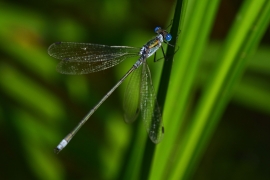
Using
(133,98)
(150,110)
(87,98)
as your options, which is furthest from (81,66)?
(150,110)

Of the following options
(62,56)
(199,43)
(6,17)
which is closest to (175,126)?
(199,43)

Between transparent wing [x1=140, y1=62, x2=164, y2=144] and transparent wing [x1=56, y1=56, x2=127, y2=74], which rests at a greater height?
transparent wing [x1=140, y1=62, x2=164, y2=144]

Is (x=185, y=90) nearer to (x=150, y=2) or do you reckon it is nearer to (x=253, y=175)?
(x=253, y=175)

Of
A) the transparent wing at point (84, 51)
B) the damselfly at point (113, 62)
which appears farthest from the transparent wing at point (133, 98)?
the transparent wing at point (84, 51)

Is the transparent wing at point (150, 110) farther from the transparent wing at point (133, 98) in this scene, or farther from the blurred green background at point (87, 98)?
the blurred green background at point (87, 98)

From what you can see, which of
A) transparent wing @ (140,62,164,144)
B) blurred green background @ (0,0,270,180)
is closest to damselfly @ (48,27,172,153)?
transparent wing @ (140,62,164,144)

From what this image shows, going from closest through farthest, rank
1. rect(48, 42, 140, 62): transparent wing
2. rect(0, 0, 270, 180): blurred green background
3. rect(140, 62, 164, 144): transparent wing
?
rect(140, 62, 164, 144): transparent wing → rect(48, 42, 140, 62): transparent wing → rect(0, 0, 270, 180): blurred green background

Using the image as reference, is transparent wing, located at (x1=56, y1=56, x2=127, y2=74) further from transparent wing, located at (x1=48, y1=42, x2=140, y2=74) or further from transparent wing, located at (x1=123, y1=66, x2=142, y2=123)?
transparent wing, located at (x1=123, y1=66, x2=142, y2=123)
